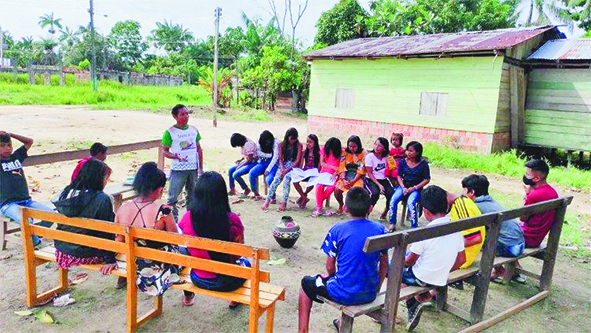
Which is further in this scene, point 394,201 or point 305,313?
point 394,201

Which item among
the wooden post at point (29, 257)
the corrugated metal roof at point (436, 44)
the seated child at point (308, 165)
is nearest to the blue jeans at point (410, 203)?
the seated child at point (308, 165)

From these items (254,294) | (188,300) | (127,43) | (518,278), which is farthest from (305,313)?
(127,43)

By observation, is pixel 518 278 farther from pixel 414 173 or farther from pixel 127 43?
pixel 127 43

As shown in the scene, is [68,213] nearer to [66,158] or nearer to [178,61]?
[66,158]

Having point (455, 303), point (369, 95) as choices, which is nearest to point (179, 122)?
point (455, 303)

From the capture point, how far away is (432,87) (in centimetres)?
1516

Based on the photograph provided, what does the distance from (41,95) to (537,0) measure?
39885 mm

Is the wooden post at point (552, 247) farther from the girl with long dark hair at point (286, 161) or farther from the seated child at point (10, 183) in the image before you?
the seated child at point (10, 183)

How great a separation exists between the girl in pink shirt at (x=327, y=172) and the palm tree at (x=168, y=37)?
6359 cm

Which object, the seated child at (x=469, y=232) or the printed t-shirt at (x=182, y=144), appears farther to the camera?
the printed t-shirt at (x=182, y=144)

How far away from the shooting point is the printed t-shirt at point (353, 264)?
316 cm

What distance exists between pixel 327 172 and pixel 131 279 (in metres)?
4.62

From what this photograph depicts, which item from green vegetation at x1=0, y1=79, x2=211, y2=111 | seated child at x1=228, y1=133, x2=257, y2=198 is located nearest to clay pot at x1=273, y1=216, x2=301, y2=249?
seated child at x1=228, y1=133, x2=257, y2=198

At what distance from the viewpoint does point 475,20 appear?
1113 inches
